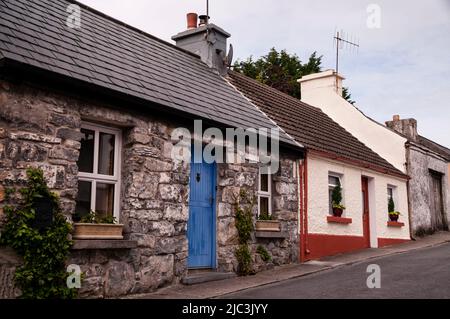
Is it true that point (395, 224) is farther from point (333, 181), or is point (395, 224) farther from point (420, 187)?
point (333, 181)

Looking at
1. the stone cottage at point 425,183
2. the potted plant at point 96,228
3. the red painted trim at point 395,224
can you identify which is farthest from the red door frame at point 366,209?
the potted plant at point 96,228

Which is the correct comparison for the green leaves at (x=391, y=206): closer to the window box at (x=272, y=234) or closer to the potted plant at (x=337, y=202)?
the potted plant at (x=337, y=202)

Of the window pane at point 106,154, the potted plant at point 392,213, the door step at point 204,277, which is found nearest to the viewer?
the window pane at point 106,154

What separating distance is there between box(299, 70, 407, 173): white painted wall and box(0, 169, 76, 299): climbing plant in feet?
43.3

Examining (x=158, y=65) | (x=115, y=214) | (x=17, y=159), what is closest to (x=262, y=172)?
(x=158, y=65)

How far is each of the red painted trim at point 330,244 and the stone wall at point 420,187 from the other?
4239 mm

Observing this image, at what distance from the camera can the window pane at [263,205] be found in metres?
10.9

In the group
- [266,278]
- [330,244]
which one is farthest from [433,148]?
[266,278]

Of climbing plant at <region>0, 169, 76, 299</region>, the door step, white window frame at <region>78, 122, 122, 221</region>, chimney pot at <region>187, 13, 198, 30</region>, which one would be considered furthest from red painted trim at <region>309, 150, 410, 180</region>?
climbing plant at <region>0, 169, 76, 299</region>

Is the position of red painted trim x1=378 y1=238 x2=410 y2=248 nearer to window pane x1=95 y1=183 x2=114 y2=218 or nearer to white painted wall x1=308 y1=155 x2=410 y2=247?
white painted wall x1=308 y1=155 x2=410 y2=247
